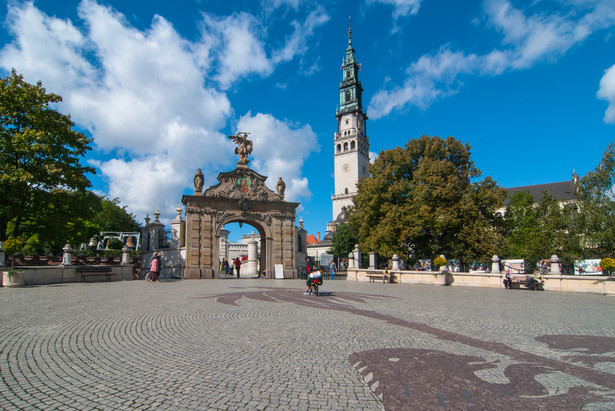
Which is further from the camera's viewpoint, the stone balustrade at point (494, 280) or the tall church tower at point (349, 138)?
the tall church tower at point (349, 138)

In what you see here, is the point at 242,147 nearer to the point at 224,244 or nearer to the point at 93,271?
the point at 93,271

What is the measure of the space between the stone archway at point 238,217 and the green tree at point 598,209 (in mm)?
20258

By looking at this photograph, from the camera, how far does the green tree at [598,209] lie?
886 inches

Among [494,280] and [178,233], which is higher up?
[178,233]

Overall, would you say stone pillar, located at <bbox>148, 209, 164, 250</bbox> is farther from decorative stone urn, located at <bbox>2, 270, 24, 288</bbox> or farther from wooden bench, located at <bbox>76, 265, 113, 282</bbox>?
decorative stone urn, located at <bbox>2, 270, 24, 288</bbox>

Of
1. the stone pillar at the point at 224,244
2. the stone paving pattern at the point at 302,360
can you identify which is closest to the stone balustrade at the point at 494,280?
the stone paving pattern at the point at 302,360

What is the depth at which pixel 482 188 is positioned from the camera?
92.0 feet

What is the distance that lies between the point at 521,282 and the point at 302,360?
1697cm

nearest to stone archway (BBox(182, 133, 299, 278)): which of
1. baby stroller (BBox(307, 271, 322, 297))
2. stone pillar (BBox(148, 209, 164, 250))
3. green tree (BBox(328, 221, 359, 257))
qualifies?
stone pillar (BBox(148, 209, 164, 250))

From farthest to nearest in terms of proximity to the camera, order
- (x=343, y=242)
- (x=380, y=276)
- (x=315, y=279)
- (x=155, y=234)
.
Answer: (x=343, y=242)
(x=155, y=234)
(x=380, y=276)
(x=315, y=279)

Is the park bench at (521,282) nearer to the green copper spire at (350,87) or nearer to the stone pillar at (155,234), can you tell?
the stone pillar at (155,234)

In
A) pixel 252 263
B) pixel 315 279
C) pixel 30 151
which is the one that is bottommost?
pixel 252 263

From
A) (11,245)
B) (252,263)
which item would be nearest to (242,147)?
(252,263)

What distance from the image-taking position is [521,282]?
61.1ft
